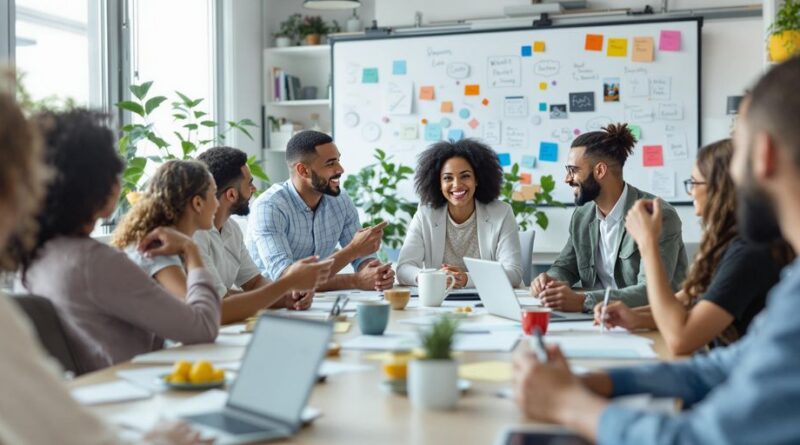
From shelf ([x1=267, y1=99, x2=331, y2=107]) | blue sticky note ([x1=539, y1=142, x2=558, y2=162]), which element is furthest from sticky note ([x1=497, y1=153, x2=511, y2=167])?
shelf ([x1=267, y1=99, x2=331, y2=107])

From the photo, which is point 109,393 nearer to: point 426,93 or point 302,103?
point 426,93

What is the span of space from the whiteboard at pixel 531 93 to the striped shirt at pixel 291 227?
1790 mm

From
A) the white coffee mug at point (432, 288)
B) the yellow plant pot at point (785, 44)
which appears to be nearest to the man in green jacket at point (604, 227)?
the white coffee mug at point (432, 288)

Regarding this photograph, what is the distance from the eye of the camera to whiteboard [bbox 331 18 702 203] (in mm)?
5445

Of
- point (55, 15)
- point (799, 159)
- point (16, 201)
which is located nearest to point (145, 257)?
point (16, 201)

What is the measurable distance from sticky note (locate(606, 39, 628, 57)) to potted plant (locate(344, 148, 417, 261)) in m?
1.41

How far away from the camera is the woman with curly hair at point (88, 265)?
1907mm

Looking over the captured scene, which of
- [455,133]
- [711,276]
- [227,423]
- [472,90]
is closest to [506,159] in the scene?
[455,133]

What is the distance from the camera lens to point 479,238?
3842mm

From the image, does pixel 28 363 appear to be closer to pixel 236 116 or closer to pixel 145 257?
pixel 145 257

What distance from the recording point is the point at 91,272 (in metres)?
1.90

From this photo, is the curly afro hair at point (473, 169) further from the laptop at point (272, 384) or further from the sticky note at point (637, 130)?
the laptop at point (272, 384)

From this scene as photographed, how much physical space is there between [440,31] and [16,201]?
16.3 feet

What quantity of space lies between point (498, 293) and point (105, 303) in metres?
1.05
